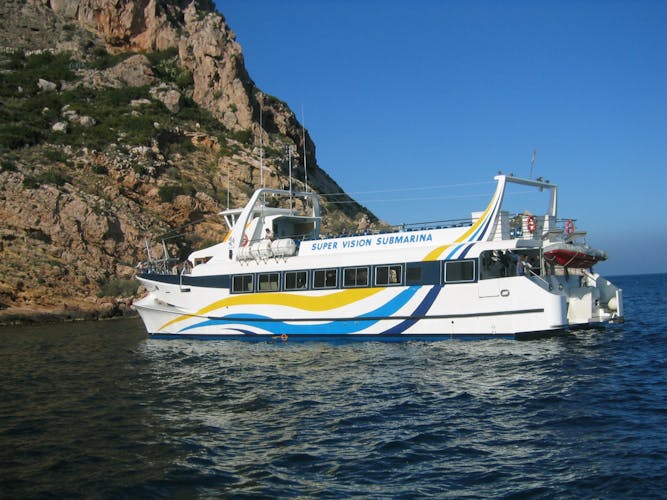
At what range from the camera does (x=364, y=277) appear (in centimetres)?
2280

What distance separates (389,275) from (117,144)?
34892 mm

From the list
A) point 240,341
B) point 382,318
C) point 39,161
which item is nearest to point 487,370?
point 382,318

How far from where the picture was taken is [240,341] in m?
25.3

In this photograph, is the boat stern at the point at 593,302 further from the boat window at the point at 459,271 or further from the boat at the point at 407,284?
the boat window at the point at 459,271

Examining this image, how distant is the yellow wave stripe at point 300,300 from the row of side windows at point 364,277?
0.25m

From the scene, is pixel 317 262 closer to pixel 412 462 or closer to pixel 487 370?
pixel 487 370

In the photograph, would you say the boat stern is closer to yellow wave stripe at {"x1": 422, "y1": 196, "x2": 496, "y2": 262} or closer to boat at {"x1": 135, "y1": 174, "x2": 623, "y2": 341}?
boat at {"x1": 135, "y1": 174, "x2": 623, "y2": 341}

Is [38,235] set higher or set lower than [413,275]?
higher

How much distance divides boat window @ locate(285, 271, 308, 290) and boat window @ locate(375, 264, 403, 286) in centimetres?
320

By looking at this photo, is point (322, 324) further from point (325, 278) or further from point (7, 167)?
point (7, 167)

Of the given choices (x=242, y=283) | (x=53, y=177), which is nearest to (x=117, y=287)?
(x=53, y=177)

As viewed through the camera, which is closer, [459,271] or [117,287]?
[459,271]

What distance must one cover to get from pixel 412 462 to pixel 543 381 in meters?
6.18

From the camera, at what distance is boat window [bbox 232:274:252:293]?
25422 mm
